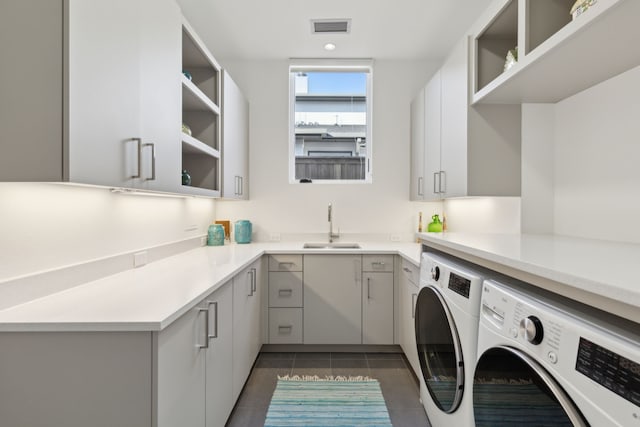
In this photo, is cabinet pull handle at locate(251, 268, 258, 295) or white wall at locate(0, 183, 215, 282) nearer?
white wall at locate(0, 183, 215, 282)

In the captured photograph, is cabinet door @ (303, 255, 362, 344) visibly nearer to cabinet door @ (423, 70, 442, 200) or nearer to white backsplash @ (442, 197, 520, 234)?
cabinet door @ (423, 70, 442, 200)

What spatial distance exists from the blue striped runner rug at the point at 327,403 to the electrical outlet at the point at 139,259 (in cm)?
110

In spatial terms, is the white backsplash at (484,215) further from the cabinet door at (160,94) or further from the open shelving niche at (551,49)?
the cabinet door at (160,94)

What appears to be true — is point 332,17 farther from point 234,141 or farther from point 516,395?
point 516,395

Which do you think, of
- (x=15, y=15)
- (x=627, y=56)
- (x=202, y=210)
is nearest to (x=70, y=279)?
(x=15, y=15)

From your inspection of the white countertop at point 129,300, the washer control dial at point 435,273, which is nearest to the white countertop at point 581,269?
the washer control dial at point 435,273

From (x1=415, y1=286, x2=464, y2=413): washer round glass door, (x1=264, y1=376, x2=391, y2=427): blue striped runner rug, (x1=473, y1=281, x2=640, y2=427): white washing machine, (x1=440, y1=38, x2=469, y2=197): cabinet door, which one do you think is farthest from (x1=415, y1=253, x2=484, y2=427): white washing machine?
(x1=440, y1=38, x2=469, y2=197): cabinet door

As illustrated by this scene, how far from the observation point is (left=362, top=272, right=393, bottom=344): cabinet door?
281 centimetres

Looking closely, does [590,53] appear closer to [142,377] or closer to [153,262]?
[142,377]

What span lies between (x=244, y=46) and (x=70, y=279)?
243cm

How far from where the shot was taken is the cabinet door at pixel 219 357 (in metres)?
1.53

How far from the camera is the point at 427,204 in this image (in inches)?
136

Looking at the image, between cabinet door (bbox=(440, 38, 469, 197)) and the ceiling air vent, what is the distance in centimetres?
82

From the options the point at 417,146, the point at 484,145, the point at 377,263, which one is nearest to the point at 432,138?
the point at 417,146
